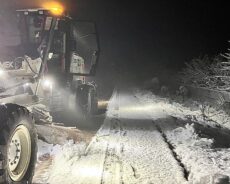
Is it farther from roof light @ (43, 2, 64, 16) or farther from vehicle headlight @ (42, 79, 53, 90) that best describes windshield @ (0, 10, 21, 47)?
vehicle headlight @ (42, 79, 53, 90)

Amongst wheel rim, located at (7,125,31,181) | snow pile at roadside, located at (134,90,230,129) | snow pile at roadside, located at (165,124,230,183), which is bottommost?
snow pile at roadside, located at (134,90,230,129)

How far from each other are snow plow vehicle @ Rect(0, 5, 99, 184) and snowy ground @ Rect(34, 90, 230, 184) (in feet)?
3.72

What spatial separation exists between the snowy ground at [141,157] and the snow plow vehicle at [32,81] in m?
1.13

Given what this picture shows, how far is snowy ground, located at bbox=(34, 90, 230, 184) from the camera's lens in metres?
6.45

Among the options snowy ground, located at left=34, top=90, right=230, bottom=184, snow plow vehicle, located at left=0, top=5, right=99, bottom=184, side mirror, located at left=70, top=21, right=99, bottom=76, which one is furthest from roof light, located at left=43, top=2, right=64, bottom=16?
snowy ground, located at left=34, top=90, right=230, bottom=184

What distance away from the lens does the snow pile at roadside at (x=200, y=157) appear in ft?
20.0

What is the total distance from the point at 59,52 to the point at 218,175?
24.4 feet

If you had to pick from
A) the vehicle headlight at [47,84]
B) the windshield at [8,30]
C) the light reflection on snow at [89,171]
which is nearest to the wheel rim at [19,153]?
the light reflection on snow at [89,171]

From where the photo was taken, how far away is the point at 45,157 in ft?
26.0

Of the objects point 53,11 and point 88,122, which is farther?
point 88,122

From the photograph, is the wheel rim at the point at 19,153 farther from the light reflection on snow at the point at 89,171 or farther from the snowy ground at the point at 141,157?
the light reflection on snow at the point at 89,171

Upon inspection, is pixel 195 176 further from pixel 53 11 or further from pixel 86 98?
pixel 86 98

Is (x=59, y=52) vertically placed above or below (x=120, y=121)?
above

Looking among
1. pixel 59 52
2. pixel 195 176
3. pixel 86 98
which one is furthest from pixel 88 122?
pixel 195 176
